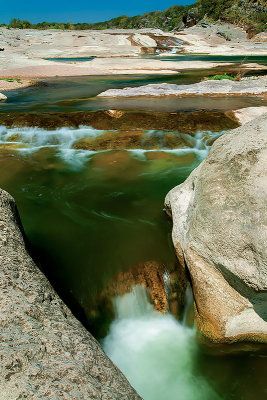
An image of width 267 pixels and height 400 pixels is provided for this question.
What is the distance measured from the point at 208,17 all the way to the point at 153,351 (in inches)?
4092

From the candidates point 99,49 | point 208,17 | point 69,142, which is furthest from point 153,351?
point 208,17

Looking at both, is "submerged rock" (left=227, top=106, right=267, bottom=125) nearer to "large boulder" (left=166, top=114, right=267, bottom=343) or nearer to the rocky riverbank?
"large boulder" (left=166, top=114, right=267, bottom=343)

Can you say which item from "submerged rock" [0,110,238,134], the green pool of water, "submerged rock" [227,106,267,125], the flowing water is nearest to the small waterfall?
the flowing water

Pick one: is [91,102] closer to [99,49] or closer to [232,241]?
[232,241]

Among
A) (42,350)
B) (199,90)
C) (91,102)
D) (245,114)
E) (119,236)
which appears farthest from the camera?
(199,90)

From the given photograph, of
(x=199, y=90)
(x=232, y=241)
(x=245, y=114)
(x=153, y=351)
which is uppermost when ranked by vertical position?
(x=199, y=90)

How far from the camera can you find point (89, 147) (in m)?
9.44

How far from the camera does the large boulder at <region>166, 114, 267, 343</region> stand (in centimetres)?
321

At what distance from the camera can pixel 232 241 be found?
335 cm

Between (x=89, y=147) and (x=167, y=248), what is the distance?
5.55 metres

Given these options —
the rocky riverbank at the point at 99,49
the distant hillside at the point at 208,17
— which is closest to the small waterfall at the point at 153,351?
the rocky riverbank at the point at 99,49

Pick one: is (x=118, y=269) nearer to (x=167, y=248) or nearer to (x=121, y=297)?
(x=121, y=297)

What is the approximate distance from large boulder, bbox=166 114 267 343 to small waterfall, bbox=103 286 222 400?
0.42 metres

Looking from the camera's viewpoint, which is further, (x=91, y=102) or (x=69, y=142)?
(x=91, y=102)
